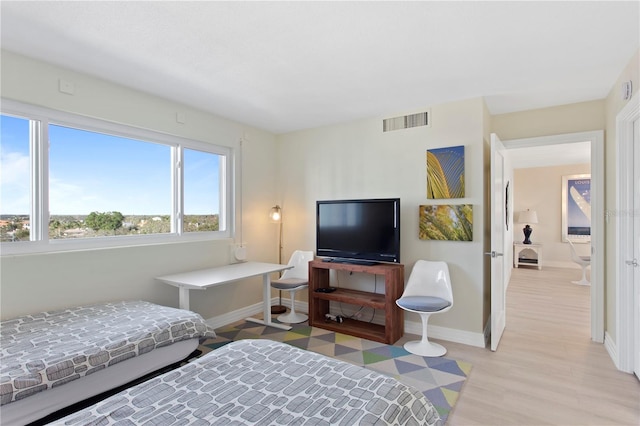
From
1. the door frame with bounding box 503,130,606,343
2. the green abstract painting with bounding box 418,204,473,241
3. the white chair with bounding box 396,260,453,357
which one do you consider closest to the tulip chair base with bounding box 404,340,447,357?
the white chair with bounding box 396,260,453,357

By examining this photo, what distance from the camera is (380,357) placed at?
288 centimetres

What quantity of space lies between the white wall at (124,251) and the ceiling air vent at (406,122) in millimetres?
1748

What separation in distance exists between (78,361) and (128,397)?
770mm

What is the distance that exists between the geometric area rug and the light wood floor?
0.33 feet

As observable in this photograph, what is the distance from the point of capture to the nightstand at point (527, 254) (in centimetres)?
732

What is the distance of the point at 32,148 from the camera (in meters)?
2.44

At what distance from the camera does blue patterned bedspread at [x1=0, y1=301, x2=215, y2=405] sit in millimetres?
1582

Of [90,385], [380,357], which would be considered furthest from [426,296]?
[90,385]

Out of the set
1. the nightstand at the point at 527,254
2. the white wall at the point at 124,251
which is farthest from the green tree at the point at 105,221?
the nightstand at the point at 527,254

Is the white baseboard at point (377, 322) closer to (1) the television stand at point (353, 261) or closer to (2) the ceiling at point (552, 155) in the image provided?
(1) the television stand at point (353, 261)

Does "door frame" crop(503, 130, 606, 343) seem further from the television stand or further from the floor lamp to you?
the floor lamp

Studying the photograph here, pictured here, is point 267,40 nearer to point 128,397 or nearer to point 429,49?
point 429,49

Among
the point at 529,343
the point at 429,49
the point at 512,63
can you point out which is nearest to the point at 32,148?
the point at 429,49

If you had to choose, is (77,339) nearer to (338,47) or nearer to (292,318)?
(292,318)
